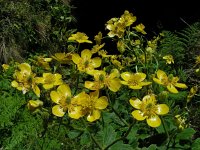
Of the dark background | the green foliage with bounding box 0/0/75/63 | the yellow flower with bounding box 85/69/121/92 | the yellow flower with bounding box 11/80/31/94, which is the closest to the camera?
the yellow flower with bounding box 85/69/121/92

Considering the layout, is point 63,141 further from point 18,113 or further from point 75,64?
point 75,64

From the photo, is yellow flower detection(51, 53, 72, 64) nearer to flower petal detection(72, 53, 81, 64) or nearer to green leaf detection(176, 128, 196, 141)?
flower petal detection(72, 53, 81, 64)

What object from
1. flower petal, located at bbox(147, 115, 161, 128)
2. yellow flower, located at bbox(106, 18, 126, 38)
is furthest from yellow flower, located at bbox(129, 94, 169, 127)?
yellow flower, located at bbox(106, 18, 126, 38)

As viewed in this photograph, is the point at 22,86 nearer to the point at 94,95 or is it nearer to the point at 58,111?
the point at 58,111

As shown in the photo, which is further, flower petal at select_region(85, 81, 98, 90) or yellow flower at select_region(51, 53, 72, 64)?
yellow flower at select_region(51, 53, 72, 64)

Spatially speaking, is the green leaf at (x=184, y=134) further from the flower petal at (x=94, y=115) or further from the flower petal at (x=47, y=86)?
the flower petal at (x=47, y=86)
